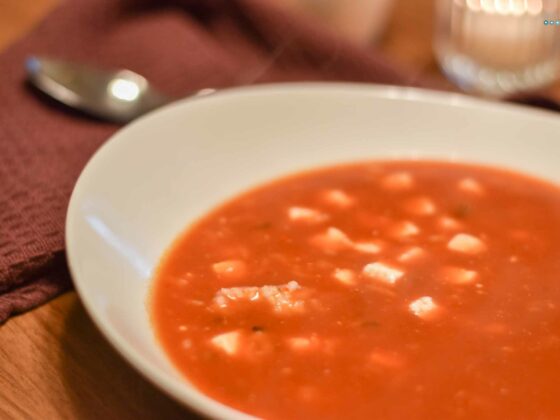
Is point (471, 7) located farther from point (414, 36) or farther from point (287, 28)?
point (287, 28)

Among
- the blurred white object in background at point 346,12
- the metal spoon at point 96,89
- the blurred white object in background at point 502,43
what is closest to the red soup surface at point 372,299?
the metal spoon at point 96,89

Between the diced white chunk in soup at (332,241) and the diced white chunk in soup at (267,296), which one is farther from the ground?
the diced white chunk in soup at (267,296)

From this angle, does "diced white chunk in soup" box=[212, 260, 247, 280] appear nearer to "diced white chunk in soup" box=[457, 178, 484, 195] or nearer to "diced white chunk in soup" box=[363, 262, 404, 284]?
"diced white chunk in soup" box=[363, 262, 404, 284]

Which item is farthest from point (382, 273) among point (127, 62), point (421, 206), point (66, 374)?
point (127, 62)

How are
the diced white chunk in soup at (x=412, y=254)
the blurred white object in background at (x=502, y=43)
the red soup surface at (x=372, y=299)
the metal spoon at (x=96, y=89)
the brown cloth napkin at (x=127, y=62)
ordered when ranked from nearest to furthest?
1. the red soup surface at (x=372, y=299)
2. the diced white chunk in soup at (x=412, y=254)
3. the brown cloth napkin at (x=127, y=62)
4. the metal spoon at (x=96, y=89)
5. the blurred white object in background at (x=502, y=43)

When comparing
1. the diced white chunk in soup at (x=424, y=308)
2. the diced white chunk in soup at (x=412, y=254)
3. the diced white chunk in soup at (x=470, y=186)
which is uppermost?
the diced white chunk in soup at (x=424, y=308)

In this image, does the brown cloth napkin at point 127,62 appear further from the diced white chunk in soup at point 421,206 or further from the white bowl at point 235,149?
the diced white chunk in soup at point 421,206

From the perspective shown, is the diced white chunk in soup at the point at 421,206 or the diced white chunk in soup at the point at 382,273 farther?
the diced white chunk in soup at the point at 421,206
